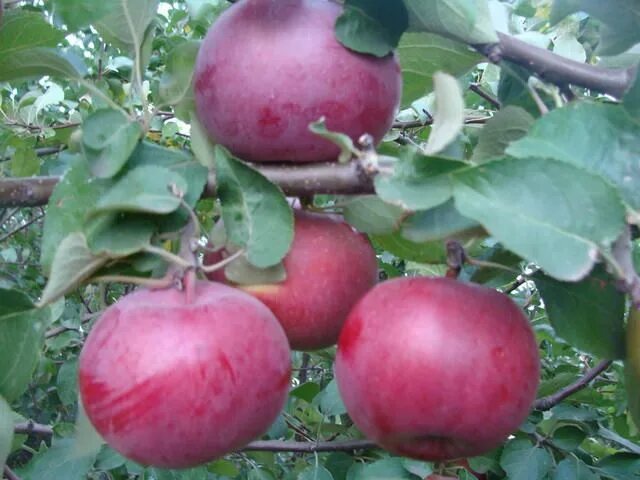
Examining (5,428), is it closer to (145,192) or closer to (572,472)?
(145,192)

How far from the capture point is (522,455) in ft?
3.89

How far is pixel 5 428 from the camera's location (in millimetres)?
681

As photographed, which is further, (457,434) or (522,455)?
(522,455)

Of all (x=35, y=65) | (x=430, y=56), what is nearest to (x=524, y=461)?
(x=430, y=56)

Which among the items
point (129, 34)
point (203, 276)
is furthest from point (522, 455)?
point (129, 34)

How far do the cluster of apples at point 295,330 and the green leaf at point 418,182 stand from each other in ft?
0.34

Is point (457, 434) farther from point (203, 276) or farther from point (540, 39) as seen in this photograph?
point (540, 39)

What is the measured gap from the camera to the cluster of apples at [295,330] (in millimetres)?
554

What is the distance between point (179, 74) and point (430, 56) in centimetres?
27

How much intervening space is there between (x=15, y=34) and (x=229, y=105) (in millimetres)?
269

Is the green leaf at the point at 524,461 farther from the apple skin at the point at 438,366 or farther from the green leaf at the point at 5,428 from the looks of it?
the green leaf at the point at 5,428

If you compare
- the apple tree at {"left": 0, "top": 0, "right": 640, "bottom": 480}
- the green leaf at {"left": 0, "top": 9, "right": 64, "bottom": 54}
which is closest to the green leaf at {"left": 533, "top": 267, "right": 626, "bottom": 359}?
the apple tree at {"left": 0, "top": 0, "right": 640, "bottom": 480}

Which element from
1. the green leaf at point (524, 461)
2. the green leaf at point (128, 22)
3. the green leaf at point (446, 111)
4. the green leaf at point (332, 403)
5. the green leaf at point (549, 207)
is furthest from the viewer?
the green leaf at point (332, 403)

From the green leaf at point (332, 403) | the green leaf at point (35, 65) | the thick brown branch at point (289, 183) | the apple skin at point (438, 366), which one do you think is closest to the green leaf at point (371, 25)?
the thick brown branch at point (289, 183)
